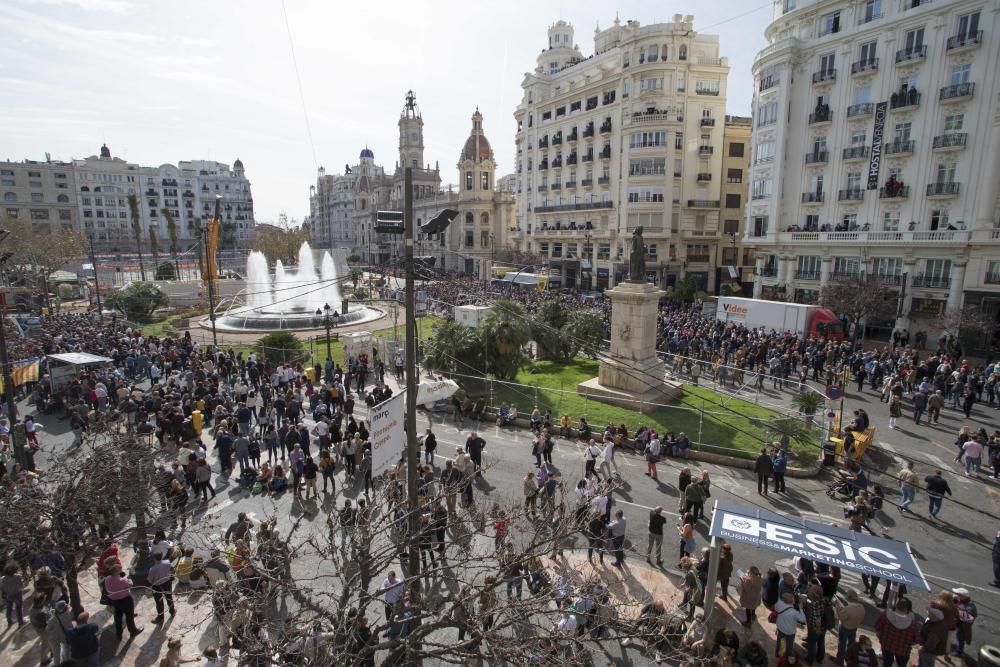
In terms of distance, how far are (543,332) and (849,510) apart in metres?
16.1

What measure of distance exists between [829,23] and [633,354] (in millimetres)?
30510

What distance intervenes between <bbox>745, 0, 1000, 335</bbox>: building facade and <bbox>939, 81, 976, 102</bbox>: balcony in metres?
0.05

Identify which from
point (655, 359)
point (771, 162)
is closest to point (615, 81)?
point (771, 162)

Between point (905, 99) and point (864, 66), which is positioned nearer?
point (905, 99)

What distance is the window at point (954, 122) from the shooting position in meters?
30.3

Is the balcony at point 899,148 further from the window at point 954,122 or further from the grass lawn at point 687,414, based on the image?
the grass lawn at point 687,414

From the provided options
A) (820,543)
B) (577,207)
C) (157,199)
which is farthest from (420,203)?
(820,543)

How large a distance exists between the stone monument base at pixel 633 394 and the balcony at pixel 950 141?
75.4ft

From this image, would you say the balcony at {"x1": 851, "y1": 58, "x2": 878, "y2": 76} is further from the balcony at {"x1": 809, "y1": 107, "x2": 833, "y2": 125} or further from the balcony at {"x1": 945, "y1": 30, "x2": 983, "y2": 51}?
the balcony at {"x1": 945, "y1": 30, "x2": 983, "y2": 51}

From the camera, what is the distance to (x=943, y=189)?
101 ft

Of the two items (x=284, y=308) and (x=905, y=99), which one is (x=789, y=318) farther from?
(x=284, y=308)

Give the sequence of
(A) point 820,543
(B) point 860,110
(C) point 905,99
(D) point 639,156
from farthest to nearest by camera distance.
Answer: (D) point 639,156 → (B) point 860,110 → (C) point 905,99 → (A) point 820,543

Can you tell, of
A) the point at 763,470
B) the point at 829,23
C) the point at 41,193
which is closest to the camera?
the point at 763,470

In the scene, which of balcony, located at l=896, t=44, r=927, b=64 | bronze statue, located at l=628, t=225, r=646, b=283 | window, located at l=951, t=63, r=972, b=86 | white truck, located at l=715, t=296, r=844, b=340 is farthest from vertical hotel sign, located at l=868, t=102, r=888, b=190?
bronze statue, located at l=628, t=225, r=646, b=283
